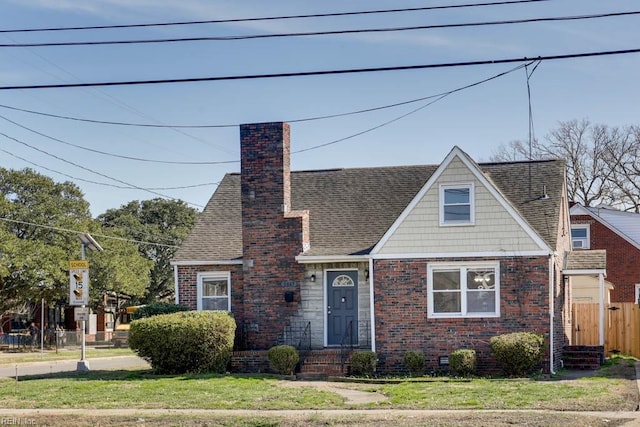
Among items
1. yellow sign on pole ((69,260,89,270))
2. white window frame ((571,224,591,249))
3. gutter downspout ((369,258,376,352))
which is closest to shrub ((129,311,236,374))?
yellow sign on pole ((69,260,89,270))

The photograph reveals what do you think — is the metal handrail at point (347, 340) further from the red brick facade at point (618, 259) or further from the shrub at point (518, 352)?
the red brick facade at point (618, 259)

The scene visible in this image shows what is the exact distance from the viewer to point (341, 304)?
1000 inches

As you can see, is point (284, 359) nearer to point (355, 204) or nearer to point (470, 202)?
point (470, 202)

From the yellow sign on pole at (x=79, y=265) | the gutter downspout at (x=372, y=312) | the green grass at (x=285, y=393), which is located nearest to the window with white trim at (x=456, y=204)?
the gutter downspout at (x=372, y=312)

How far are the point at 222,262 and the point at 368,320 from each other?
15.6 ft

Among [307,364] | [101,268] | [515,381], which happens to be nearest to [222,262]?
[307,364]

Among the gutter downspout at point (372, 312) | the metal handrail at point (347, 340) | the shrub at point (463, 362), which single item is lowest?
the shrub at point (463, 362)

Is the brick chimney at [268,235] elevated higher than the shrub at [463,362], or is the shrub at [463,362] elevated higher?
the brick chimney at [268,235]

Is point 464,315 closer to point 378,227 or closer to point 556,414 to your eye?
point 378,227

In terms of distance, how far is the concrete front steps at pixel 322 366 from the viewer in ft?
75.5

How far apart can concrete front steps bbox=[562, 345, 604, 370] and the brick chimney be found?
793 centimetres

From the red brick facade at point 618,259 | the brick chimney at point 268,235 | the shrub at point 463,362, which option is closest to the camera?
the shrub at point 463,362

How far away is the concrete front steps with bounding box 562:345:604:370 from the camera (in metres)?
24.9

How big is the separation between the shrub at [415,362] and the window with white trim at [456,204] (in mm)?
3580
